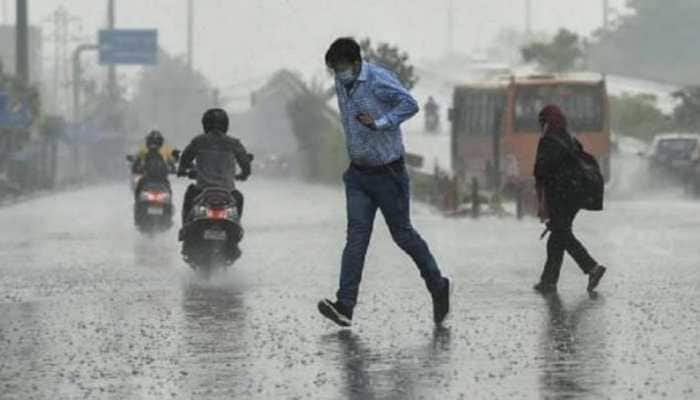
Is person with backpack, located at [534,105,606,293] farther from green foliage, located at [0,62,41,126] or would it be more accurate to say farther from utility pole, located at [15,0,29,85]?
utility pole, located at [15,0,29,85]

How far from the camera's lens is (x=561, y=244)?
59.3ft

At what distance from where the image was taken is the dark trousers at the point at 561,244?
18.0m

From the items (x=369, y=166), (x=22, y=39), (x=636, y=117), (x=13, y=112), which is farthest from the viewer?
(x=636, y=117)

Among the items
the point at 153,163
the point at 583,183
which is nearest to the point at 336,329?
the point at 583,183

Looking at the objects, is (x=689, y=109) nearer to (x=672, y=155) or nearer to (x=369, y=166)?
(x=672, y=155)

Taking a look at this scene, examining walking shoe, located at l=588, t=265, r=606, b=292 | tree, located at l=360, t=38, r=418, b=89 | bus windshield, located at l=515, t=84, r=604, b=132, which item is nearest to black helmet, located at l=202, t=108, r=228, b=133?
walking shoe, located at l=588, t=265, r=606, b=292

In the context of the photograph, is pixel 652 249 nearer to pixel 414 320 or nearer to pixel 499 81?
pixel 414 320

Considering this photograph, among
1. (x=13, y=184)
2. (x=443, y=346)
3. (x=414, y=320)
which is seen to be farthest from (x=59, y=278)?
(x=13, y=184)

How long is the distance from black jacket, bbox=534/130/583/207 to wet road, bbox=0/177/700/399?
746mm

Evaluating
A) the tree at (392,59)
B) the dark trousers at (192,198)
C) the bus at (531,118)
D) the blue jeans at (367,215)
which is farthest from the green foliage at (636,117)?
the blue jeans at (367,215)

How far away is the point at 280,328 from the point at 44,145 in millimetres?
61011

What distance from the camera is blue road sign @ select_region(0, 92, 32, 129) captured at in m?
52.7

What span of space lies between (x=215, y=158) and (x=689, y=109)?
5808 cm

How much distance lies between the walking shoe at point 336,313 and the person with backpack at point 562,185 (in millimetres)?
3869
